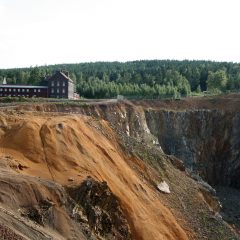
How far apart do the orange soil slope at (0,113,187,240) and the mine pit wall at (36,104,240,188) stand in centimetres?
3260

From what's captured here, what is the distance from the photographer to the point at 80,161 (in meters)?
37.0

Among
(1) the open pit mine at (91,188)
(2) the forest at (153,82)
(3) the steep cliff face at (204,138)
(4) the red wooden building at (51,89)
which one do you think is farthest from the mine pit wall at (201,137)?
(4) the red wooden building at (51,89)

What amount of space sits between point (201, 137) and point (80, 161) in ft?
149

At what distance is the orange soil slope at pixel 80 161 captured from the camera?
115ft

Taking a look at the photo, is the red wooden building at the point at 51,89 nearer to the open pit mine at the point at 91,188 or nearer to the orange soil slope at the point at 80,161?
the open pit mine at the point at 91,188

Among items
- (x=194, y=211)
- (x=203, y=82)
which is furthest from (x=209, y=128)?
(x=203, y=82)

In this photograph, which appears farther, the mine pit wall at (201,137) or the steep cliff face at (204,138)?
the steep cliff face at (204,138)

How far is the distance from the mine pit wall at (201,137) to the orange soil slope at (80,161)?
107 ft

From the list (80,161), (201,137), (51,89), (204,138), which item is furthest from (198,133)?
(80,161)

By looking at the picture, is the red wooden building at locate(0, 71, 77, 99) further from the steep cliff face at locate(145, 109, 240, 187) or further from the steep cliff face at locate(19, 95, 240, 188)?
the steep cliff face at locate(145, 109, 240, 187)

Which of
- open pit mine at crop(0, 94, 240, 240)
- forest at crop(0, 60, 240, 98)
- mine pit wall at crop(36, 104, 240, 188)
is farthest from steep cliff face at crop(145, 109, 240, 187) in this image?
open pit mine at crop(0, 94, 240, 240)

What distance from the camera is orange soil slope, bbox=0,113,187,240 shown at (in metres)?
35.0

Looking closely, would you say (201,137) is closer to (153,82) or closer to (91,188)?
(91,188)

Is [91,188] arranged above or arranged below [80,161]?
below
